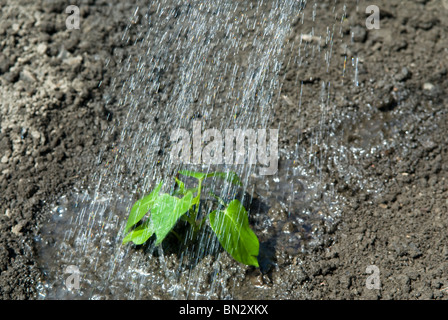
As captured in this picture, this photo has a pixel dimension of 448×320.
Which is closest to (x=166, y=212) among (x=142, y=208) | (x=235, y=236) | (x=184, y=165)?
(x=142, y=208)

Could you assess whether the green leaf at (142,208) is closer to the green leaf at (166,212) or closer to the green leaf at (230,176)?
the green leaf at (166,212)

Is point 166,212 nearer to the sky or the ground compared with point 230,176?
nearer to the sky

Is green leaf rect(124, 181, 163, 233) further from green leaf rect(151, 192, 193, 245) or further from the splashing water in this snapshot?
the splashing water

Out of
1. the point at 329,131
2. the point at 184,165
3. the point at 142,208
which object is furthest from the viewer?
the point at 329,131

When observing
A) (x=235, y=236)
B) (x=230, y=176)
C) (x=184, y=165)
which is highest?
(x=235, y=236)

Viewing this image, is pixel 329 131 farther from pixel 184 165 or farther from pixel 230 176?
pixel 184 165

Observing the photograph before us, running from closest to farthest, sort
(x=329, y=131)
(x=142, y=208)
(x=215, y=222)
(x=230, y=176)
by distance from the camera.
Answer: (x=215, y=222) < (x=142, y=208) < (x=230, y=176) < (x=329, y=131)

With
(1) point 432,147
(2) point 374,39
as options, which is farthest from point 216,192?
(2) point 374,39

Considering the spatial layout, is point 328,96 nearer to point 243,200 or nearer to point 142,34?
point 243,200
